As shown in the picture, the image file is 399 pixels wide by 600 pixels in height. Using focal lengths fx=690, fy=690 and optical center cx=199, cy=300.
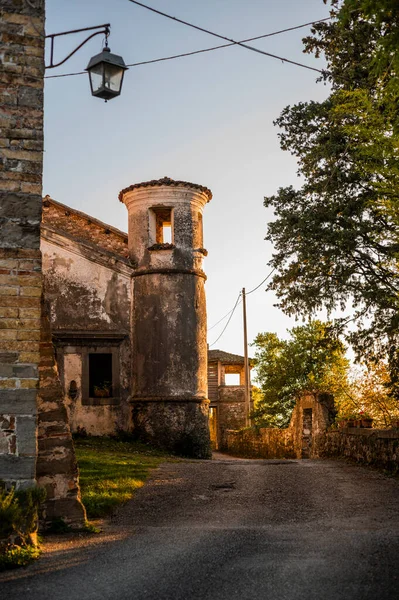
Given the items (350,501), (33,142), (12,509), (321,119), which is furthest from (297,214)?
(12,509)

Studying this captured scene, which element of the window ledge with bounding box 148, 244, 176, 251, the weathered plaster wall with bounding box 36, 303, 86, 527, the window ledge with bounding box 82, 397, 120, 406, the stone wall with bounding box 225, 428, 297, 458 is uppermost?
the window ledge with bounding box 148, 244, 176, 251

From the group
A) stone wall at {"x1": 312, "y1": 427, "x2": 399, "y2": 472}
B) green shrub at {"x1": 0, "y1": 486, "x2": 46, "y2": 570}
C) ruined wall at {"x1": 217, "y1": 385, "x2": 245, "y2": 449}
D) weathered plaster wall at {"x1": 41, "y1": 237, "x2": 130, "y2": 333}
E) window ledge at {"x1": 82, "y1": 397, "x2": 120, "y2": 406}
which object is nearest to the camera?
green shrub at {"x1": 0, "y1": 486, "x2": 46, "y2": 570}

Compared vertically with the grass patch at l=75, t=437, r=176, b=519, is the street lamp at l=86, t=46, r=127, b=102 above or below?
above

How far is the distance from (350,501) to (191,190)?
1425 centimetres

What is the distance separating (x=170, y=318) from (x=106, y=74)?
1356cm

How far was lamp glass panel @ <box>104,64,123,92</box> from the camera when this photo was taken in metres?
8.12

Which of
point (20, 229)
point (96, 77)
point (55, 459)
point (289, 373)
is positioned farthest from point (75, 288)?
point (289, 373)

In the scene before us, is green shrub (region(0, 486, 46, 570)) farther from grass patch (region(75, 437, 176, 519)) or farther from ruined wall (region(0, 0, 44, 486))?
grass patch (region(75, 437, 176, 519))

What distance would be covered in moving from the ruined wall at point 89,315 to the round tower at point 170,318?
0.42 m

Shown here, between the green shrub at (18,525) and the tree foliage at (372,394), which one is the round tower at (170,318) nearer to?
the tree foliage at (372,394)

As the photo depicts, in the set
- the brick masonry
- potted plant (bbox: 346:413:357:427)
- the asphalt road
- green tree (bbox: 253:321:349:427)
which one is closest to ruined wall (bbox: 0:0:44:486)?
the brick masonry

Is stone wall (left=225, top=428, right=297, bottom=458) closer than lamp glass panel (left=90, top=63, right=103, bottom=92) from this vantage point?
No

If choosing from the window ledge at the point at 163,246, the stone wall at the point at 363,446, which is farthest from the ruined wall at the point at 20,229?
the window ledge at the point at 163,246

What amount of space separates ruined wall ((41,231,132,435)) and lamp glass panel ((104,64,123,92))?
1319cm
